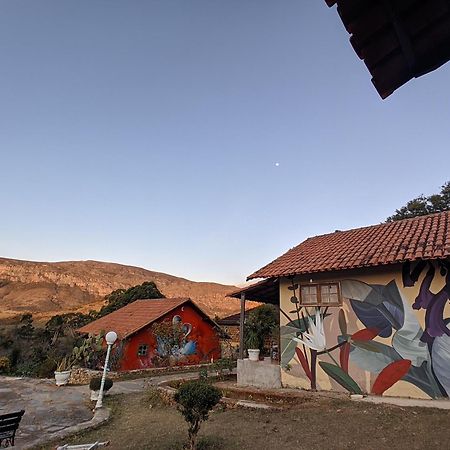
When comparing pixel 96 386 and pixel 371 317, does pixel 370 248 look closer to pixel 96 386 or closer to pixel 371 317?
pixel 371 317

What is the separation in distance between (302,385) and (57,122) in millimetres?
14767

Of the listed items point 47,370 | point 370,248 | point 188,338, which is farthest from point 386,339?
point 47,370

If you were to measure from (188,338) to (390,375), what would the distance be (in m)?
16.2

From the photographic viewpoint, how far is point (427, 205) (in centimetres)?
2648

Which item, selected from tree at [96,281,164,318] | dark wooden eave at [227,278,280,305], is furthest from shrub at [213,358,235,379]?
tree at [96,281,164,318]

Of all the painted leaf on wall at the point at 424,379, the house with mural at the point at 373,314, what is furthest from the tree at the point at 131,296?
the painted leaf on wall at the point at 424,379

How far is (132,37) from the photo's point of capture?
12.9 metres

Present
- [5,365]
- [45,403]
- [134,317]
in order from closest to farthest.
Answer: [45,403] → [5,365] → [134,317]

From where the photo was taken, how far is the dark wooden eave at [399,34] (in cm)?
189

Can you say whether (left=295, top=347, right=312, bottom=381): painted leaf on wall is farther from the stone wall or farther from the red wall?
the red wall

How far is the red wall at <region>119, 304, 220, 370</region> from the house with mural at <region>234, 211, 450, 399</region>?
11.8m

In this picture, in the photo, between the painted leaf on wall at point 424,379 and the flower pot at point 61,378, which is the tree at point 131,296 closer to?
the flower pot at point 61,378

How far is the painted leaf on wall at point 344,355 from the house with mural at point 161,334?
44.5 ft

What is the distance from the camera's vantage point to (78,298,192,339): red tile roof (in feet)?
68.2
